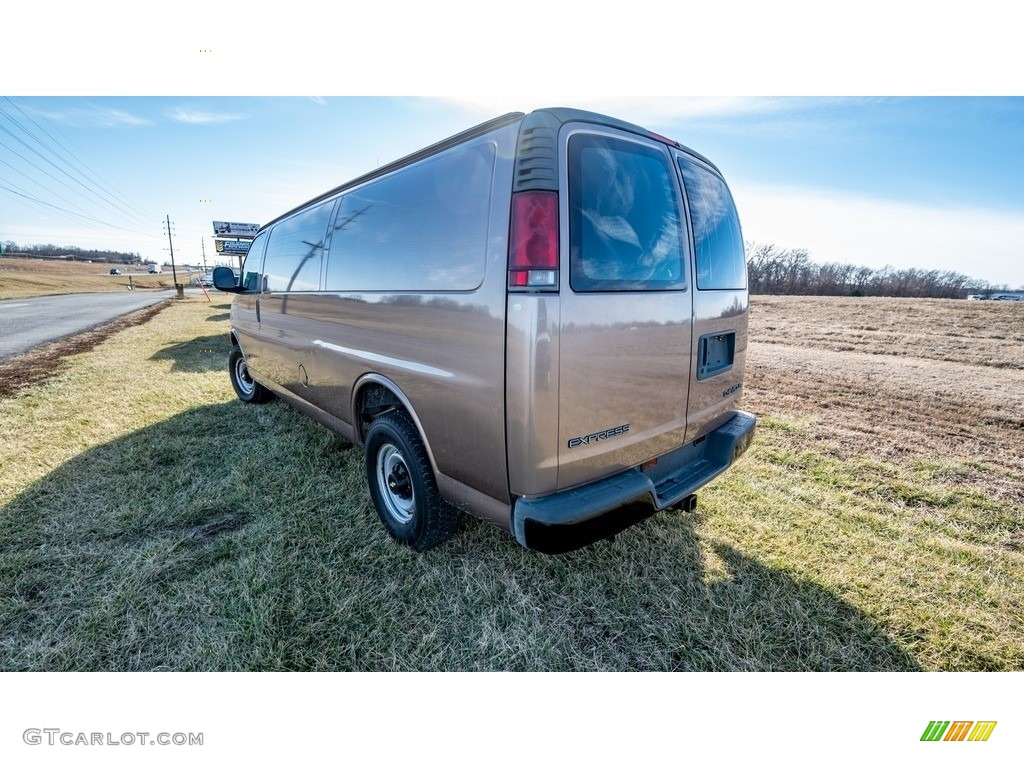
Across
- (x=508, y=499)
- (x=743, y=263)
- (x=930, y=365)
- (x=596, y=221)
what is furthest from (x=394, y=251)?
(x=930, y=365)

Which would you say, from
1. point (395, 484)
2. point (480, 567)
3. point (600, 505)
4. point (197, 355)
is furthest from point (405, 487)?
point (197, 355)

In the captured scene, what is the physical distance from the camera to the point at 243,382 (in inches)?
218

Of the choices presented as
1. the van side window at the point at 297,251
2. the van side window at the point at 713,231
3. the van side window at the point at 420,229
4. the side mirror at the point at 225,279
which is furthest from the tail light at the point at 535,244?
the side mirror at the point at 225,279

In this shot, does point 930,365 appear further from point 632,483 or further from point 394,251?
point 394,251

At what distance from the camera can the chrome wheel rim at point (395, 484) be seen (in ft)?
8.83

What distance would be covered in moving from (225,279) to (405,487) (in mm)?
3339

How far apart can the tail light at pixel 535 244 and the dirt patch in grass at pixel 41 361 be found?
24.4ft

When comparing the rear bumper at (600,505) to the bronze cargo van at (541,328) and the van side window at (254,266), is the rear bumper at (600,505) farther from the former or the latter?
the van side window at (254,266)

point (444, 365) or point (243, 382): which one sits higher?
point (444, 365)

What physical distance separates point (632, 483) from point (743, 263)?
1.75 metres

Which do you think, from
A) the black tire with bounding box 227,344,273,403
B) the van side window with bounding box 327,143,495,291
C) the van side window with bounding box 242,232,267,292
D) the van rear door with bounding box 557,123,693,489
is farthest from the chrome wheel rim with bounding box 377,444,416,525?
the black tire with bounding box 227,344,273,403

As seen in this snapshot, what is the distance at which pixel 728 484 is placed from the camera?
3412mm

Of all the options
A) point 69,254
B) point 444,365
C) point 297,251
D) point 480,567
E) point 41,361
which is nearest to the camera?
point 444,365

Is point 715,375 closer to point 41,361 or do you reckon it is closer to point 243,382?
point 243,382
